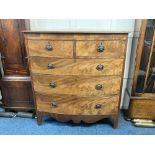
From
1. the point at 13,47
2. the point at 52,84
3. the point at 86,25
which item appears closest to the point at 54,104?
the point at 52,84

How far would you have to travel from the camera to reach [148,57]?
1844 millimetres

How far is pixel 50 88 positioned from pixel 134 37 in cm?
113

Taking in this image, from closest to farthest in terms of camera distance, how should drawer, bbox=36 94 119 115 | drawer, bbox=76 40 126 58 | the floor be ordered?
drawer, bbox=76 40 126 58 → drawer, bbox=36 94 119 115 → the floor

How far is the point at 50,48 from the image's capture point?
1.59 m

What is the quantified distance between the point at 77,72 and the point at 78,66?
0.22 ft

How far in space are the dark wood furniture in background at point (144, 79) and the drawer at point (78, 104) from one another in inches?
12.8

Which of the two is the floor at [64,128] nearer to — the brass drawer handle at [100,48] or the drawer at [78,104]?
the drawer at [78,104]

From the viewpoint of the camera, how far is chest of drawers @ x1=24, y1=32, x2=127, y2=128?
155 cm

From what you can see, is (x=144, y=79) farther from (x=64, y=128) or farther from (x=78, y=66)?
(x=64, y=128)

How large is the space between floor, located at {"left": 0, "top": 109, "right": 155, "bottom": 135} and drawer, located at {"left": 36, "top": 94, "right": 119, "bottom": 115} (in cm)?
26

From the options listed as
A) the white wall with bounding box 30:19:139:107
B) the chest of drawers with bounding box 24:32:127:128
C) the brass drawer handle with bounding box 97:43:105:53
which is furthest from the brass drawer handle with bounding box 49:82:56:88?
the white wall with bounding box 30:19:139:107

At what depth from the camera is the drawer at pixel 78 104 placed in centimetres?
181

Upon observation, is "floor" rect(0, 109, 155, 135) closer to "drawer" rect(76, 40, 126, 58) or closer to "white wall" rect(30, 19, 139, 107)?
"drawer" rect(76, 40, 126, 58)

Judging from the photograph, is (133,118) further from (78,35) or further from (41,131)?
(78,35)
